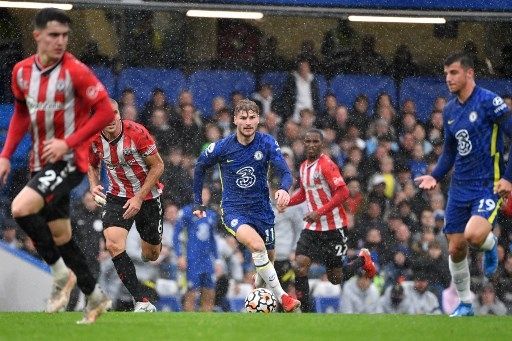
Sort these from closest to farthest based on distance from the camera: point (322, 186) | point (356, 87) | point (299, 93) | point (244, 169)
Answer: point (244, 169) < point (322, 186) < point (299, 93) < point (356, 87)

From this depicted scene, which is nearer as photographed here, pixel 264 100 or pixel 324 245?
pixel 324 245

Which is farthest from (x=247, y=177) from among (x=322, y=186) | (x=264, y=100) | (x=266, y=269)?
(x=264, y=100)

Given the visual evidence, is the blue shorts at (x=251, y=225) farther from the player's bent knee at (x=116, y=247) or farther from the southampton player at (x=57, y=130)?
the southampton player at (x=57, y=130)

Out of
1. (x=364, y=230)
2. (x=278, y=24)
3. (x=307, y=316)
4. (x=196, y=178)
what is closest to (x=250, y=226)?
(x=196, y=178)

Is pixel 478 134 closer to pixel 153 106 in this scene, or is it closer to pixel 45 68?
pixel 45 68

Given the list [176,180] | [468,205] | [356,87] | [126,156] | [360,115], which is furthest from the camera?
[356,87]

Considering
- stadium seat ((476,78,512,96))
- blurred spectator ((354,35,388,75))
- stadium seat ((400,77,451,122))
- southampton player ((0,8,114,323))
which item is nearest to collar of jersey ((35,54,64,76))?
southampton player ((0,8,114,323))

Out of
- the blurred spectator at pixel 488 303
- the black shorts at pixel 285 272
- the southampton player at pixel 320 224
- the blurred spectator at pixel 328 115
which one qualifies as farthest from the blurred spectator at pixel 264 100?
the blurred spectator at pixel 488 303

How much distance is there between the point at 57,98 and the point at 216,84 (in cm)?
853

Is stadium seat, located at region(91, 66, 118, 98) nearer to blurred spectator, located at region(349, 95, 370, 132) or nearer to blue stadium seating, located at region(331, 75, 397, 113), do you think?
blue stadium seating, located at region(331, 75, 397, 113)

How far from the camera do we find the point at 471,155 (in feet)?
35.3

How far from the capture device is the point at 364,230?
1691 cm

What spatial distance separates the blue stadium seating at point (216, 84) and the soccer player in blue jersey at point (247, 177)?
473cm

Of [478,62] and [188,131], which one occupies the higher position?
[478,62]
